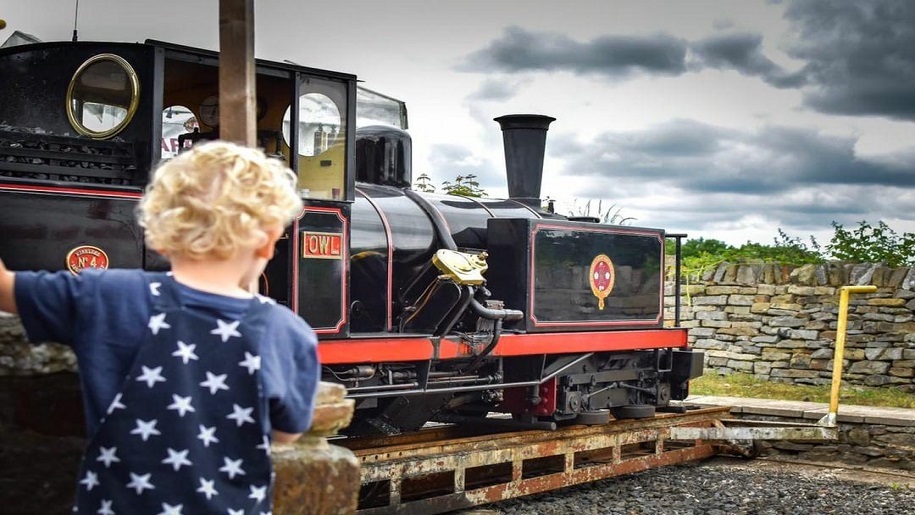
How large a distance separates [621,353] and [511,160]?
183cm

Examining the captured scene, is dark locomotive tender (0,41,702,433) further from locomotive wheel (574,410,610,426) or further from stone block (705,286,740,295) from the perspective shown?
stone block (705,286,740,295)

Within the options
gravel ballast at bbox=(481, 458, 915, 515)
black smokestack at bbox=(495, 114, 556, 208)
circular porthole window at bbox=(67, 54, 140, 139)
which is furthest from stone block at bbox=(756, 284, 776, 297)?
circular porthole window at bbox=(67, 54, 140, 139)

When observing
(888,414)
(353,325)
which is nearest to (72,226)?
(353,325)

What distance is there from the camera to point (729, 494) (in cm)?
800

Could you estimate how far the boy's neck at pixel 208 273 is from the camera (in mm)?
1729

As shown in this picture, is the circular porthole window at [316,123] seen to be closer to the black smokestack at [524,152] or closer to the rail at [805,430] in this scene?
the black smokestack at [524,152]

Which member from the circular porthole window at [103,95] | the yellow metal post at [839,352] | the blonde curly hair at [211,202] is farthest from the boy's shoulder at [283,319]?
the yellow metal post at [839,352]

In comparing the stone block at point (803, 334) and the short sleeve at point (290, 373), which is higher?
the short sleeve at point (290, 373)

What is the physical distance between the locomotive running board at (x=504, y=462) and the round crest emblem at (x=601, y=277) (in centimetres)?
102

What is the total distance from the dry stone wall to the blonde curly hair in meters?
11.7

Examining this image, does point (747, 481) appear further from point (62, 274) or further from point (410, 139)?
point (62, 274)

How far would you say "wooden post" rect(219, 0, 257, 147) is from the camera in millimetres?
3359

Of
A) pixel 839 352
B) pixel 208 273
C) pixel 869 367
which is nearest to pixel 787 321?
pixel 869 367

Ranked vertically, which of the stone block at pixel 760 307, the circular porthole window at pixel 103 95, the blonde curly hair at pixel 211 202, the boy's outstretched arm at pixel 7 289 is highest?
the circular porthole window at pixel 103 95
